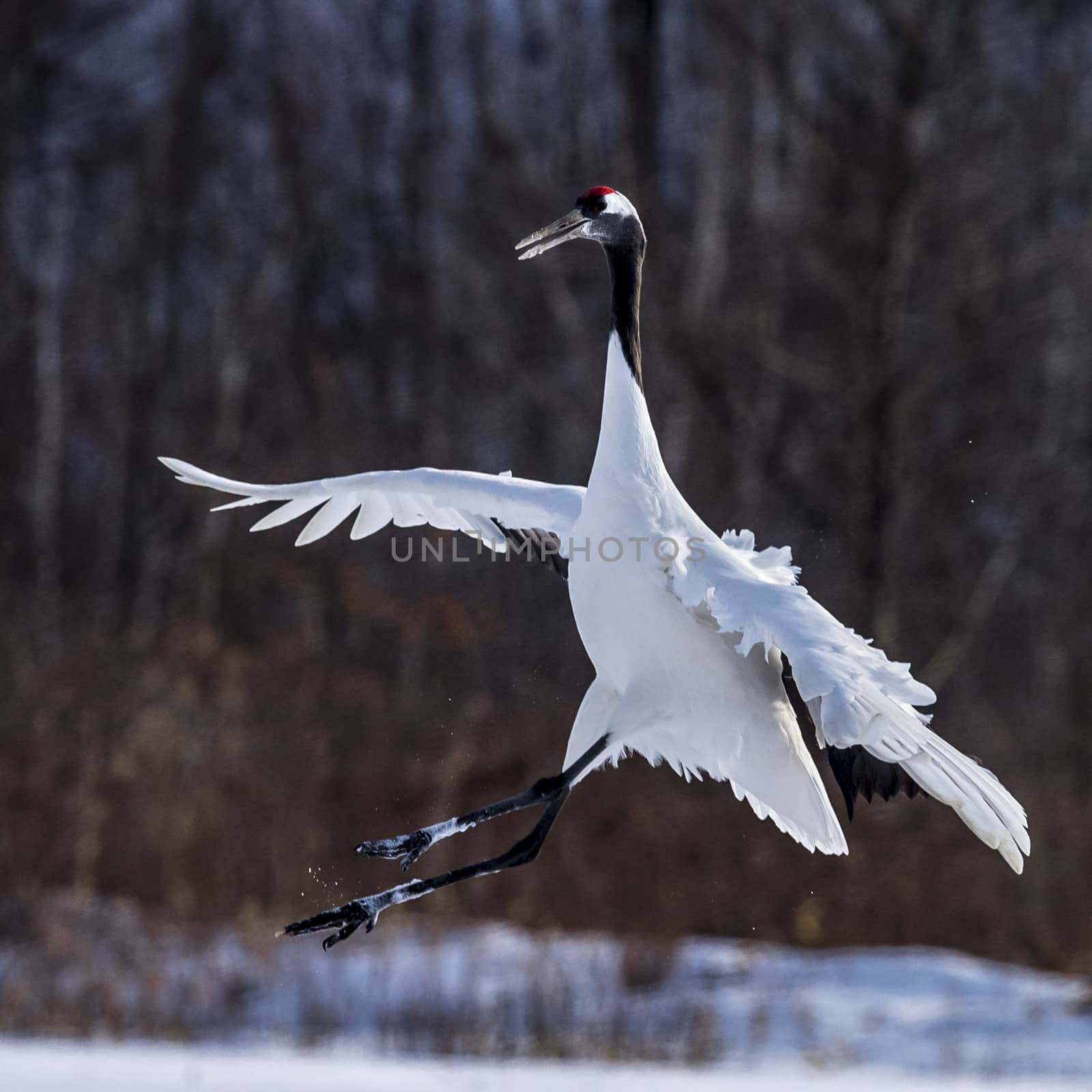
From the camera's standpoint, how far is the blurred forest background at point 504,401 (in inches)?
444

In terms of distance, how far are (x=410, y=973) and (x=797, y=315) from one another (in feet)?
24.6

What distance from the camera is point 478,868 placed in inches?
203

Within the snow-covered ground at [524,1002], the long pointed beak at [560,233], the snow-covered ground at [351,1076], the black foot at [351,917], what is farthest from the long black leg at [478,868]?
the snow-covered ground at [524,1002]

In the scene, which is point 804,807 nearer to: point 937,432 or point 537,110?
point 937,432

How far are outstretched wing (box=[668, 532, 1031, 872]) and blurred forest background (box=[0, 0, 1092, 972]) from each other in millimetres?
6302

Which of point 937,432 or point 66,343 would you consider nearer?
point 937,432

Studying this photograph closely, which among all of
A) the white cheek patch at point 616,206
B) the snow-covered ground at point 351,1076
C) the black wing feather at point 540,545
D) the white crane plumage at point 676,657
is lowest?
the snow-covered ground at point 351,1076

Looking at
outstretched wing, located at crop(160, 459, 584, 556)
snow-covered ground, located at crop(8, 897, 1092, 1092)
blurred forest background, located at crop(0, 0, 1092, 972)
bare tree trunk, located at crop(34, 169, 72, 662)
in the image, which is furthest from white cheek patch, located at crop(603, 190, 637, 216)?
bare tree trunk, located at crop(34, 169, 72, 662)

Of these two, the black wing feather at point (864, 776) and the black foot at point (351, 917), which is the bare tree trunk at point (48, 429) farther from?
the black wing feather at point (864, 776)

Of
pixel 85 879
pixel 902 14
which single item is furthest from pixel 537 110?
pixel 85 879

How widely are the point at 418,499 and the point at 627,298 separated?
1123 mm

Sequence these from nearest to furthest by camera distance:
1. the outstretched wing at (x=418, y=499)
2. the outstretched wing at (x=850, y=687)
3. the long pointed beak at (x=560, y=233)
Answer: the outstretched wing at (x=850, y=687) → the long pointed beak at (x=560, y=233) → the outstretched wing at (x=418, y=499)

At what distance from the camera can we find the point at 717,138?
54.1ft

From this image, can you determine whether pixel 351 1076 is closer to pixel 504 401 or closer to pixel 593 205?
pixel 593 205
